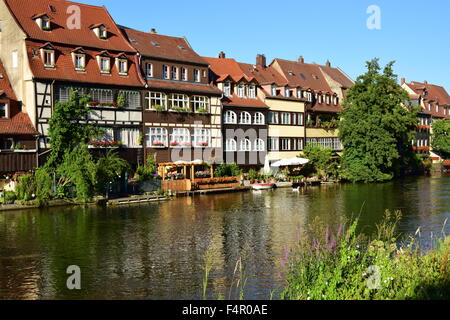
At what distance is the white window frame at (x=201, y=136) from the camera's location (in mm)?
48938

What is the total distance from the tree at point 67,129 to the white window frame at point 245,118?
1847cm

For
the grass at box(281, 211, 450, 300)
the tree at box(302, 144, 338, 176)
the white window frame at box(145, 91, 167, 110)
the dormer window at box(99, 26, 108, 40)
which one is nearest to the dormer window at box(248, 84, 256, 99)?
the tree at box(302, 144, 338, 176)

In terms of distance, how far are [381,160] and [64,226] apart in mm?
39918

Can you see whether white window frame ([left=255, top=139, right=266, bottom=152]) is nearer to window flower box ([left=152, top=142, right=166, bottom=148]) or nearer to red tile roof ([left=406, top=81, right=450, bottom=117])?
window flower box ([left=152, top=142, right=166, bottom=148])

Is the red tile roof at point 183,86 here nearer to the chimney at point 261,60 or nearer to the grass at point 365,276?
the chimney at point 261,60

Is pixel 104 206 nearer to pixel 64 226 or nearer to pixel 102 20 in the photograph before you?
pixel 64 226

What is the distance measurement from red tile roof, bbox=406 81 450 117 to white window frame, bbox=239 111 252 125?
134ft

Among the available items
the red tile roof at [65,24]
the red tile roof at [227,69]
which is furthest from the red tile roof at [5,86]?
the red tile roof at [227,69]

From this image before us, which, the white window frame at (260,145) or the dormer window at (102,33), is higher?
the dormer window at (102,33)

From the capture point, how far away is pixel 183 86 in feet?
157

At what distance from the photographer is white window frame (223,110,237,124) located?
173 feet

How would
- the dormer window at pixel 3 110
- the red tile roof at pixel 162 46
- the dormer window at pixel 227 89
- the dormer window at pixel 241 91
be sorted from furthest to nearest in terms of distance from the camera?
the dormer window at pixel 241 91, the dormer window at pixel 227 89, the red tile roof at pixel 162 46, the dormer window at pixel 3 110
